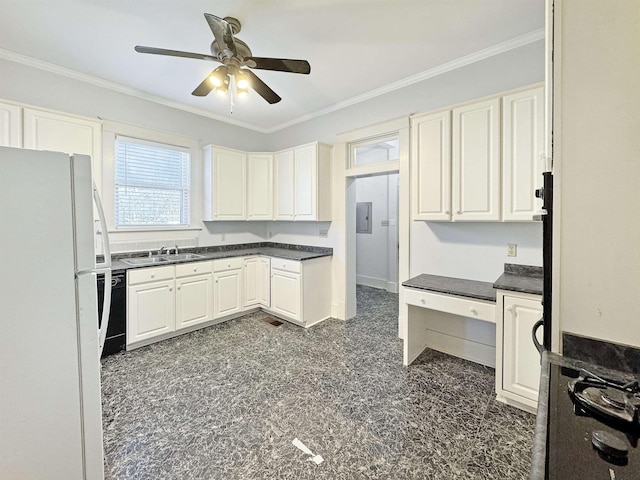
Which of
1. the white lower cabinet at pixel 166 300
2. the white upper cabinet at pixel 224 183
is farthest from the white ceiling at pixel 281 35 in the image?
the white lower cabinet at pixel 166 300

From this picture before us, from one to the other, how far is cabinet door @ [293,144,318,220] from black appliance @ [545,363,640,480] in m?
3.31

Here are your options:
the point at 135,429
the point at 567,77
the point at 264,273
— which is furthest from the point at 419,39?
the point at 135,429

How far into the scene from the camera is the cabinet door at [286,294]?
376cm

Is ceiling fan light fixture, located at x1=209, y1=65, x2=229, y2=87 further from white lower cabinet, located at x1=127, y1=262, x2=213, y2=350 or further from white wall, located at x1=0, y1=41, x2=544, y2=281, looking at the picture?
white lower cabinet, located at x1=127, y1=262, x2=213, y2=350

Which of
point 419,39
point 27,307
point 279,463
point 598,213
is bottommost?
point 279,463

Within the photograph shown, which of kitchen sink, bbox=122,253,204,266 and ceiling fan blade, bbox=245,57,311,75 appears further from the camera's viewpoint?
kitchen sink, bbox=122,253,204,266

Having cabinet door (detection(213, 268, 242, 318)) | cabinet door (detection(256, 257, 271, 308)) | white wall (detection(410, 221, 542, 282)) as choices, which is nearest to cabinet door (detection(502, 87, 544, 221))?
white wall (detection(410, 221, 542, 282))

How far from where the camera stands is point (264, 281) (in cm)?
418

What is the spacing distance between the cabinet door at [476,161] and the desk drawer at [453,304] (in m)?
A: 0.74

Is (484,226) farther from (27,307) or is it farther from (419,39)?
(27,307)

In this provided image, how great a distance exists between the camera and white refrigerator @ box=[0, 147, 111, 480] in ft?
3.66

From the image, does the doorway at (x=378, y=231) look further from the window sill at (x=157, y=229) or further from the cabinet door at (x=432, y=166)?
the window sill at (x=157, y=229)

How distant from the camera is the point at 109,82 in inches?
129

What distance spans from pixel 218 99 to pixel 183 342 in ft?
10.2
